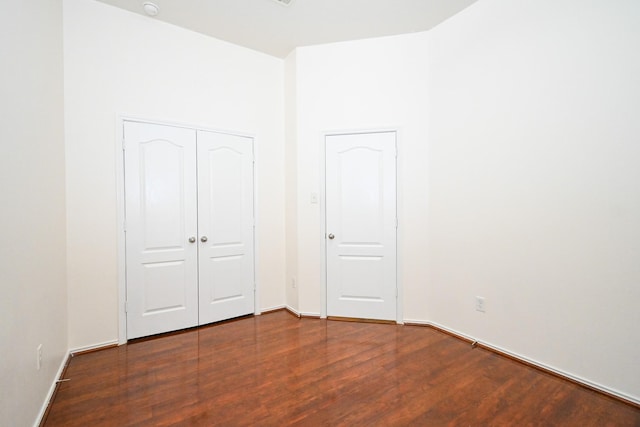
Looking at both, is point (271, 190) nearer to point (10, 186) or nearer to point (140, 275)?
point (140, 275)

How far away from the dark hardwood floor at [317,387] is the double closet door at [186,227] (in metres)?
0.38

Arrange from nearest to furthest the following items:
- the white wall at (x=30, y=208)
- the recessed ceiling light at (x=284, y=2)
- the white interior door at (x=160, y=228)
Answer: the white wall at (x=30, y=208) < the recessed ceiling light at (x=284, y=2) < the white interior door at (x=160, y=228)

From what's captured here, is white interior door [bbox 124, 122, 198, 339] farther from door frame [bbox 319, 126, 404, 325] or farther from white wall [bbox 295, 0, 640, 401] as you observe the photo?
door frame [bbox 319, 126, 404, 325]

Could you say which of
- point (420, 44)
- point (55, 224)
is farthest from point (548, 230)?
point (55, 224)

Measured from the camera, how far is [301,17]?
2775mm

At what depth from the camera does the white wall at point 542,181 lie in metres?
1.84

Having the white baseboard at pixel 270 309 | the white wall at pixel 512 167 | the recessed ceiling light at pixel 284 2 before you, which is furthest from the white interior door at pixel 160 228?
the recessed ceiling light at pixel 284 2

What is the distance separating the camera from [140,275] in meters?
2.73

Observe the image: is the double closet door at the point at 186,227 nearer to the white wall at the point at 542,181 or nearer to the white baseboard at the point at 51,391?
the white baseboard at the point at 51,391

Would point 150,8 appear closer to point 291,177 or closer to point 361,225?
point 291,177

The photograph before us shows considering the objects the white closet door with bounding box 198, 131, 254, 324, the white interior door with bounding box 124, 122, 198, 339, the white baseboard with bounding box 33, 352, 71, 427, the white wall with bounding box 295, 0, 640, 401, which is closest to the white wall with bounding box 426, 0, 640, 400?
the white wall with bounding box 295, 0, 640, 401

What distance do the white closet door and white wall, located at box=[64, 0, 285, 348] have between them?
1.05 feet

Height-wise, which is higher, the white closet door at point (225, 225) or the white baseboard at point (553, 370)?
the white closet door at point (225, 225)

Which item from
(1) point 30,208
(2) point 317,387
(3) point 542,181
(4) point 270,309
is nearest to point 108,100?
(1) point 30,208
